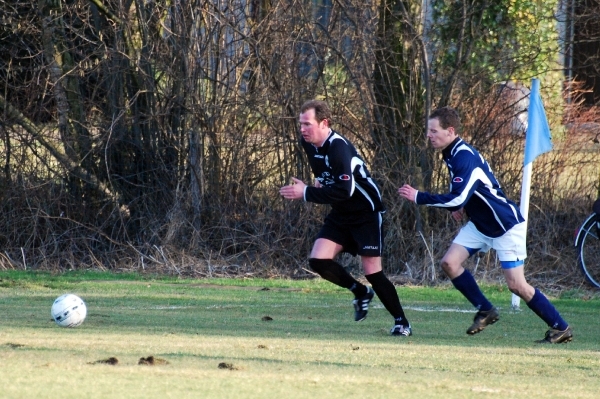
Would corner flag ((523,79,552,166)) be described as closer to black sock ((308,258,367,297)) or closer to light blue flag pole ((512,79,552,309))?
light blue flag pole ((512,79,552,309))

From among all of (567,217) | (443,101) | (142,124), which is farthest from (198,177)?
(567,217)

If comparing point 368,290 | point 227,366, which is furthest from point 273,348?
point 368,290

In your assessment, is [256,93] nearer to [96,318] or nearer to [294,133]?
[294,133]

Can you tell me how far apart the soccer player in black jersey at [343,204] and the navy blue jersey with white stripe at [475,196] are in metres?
0.59

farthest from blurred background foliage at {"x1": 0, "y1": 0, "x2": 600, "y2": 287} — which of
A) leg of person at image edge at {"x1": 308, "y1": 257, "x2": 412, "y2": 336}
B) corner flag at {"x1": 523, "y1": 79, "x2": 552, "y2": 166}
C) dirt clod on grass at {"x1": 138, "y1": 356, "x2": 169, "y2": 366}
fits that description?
dirt clod on grass at {"x1": 138, "y1": 356, "x2": 169, "y2": 366}

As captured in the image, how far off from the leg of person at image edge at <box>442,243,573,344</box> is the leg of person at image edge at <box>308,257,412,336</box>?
54 centimetres

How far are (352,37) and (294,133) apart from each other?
1621mm

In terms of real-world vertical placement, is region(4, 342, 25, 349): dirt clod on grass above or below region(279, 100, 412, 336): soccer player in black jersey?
below

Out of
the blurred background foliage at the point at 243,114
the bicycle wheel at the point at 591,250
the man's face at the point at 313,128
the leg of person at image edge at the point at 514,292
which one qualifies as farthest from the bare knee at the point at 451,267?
the blurred background foliage at the point at 243,114

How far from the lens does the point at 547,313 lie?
8.31 metres

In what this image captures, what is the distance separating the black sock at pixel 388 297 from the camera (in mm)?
8508

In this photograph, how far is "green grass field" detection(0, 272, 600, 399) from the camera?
5.60 m

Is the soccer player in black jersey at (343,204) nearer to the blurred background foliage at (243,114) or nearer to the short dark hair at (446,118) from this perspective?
the short dark hair at (446,118)

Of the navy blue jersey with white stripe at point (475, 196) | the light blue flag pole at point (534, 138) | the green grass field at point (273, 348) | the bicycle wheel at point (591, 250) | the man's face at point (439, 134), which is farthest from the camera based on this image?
the bicycle wheel at point (591, 250)
